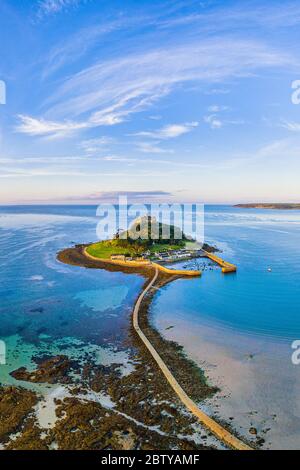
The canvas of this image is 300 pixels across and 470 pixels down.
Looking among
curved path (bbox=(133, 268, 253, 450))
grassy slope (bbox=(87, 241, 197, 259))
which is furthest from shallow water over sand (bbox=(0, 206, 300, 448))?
grassy slope (bbox=(87, 241, 197, 259))

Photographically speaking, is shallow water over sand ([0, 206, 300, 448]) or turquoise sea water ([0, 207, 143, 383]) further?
turquoise sea water ([0, 207, 143, 383])

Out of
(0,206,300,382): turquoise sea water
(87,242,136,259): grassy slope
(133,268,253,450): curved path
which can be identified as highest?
(87,242,136,259): grassy slope

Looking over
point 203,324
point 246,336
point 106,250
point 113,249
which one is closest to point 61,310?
point 203,324

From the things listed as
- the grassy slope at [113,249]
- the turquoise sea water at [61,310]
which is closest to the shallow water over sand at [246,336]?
the turquoise sea water at [61,310]

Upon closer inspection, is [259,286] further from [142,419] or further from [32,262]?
[32,262]

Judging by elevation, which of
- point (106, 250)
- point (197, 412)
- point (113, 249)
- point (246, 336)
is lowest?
point (197, 412)

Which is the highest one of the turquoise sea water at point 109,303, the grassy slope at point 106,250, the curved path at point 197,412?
the grassy slope at point 106,250

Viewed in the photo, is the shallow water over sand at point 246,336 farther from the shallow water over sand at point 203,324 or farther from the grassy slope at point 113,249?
the grassy slope at point 113,249

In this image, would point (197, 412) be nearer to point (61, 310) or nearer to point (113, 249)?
point (61, 310)

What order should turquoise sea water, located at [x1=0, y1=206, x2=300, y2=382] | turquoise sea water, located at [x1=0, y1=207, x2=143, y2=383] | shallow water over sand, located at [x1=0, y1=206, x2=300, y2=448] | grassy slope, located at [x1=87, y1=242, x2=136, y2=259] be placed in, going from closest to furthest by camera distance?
shallow water over sand, located at [x1=0, y1=206, x2=300, y2=448], turquoise sea water, located at [x1=0, y1=207, x2=143, y2=383], turquoise sea water, located at [x1=0, y1=206, x2=300, y2=382], grassy slope, located at [x1=87, y1=242, x2=136, y2=259]

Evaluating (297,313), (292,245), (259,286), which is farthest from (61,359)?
(292,245)

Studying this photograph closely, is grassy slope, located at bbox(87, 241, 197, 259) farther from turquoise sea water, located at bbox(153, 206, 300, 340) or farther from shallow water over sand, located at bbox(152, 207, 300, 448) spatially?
shallow water over sand, located at bbox(152, 207, 300, 448)
